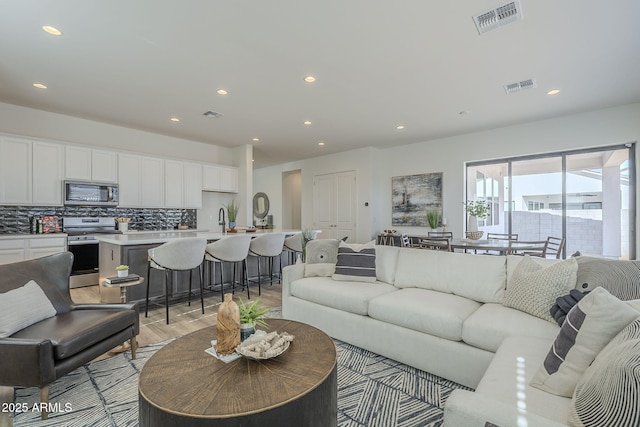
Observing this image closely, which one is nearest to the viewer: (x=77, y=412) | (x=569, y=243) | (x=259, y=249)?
(x=77, y=412)

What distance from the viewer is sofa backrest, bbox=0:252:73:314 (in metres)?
2.07

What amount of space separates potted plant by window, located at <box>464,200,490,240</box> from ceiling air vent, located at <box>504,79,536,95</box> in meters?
1.79

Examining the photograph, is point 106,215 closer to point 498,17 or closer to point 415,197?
point 415,197

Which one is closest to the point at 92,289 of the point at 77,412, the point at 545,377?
the point at 77,412

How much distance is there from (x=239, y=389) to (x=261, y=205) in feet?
29.3

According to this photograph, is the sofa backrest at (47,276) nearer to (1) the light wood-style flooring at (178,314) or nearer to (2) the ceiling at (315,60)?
(1) the light wood-style flooring at (178,314)

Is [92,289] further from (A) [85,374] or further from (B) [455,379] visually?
(B) [455,379]

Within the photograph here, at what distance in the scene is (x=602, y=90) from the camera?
12.7 feet

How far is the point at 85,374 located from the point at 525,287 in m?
3.28

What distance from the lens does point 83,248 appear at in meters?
4.74

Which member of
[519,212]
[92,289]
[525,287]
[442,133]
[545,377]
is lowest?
[92,289]

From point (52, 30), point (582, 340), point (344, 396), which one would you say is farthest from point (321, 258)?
point (52, 30)

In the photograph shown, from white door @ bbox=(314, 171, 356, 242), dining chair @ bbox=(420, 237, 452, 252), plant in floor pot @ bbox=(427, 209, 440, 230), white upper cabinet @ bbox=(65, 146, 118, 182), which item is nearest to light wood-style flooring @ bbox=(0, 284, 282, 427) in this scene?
white upper cabinet @ bbox=(65, 146, 118, 182)

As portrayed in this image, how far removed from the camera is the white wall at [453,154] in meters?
4.61
